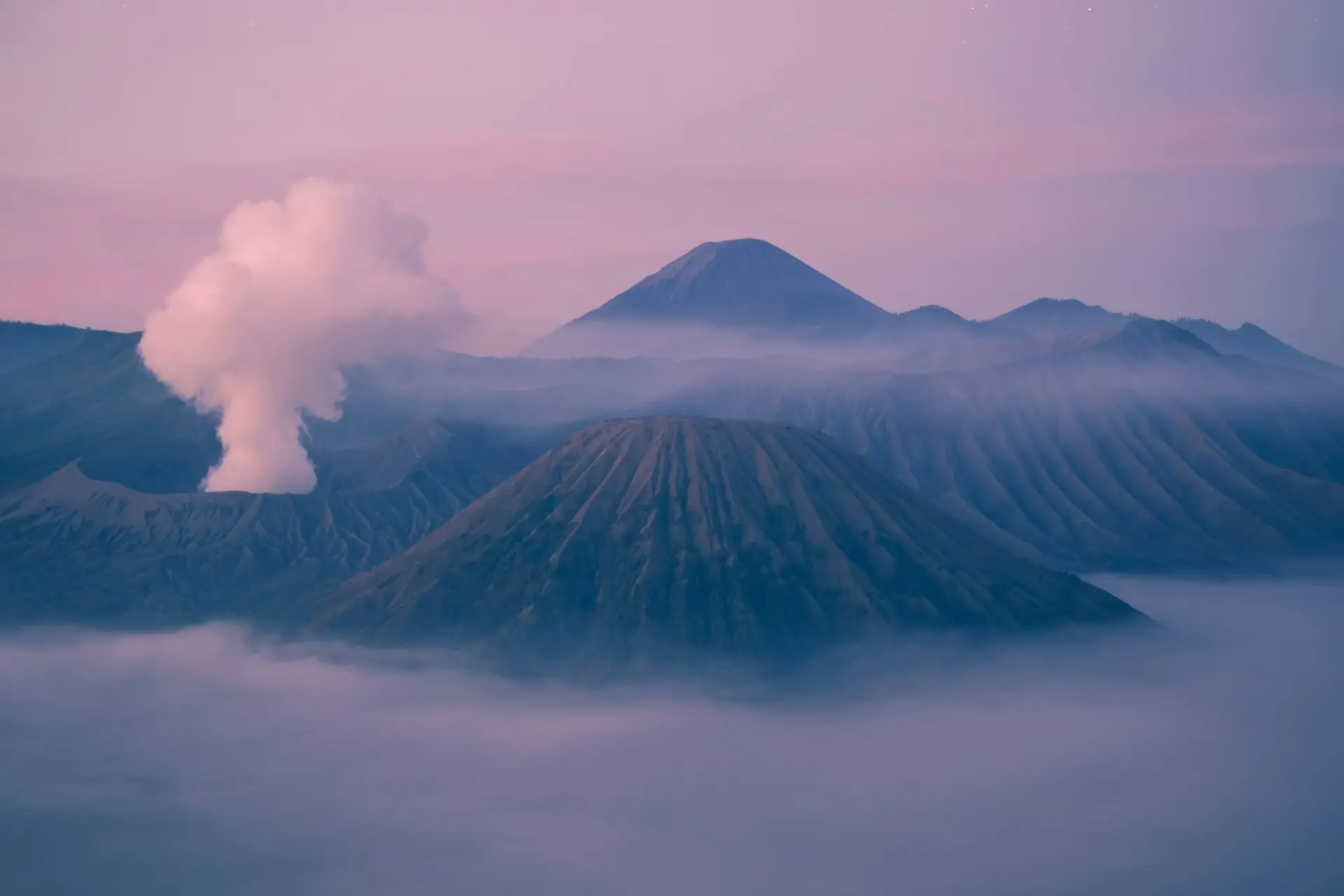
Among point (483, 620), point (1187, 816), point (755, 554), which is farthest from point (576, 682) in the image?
point (1187, 816)

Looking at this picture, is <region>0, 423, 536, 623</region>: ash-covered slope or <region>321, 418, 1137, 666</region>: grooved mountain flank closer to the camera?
<region>321, 418, 1137, 666</region>: grooved mountain flank

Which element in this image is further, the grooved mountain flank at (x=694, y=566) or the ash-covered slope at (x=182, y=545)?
the ash-covered slope at (x=182, y=545)

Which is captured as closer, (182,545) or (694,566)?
(694,566)

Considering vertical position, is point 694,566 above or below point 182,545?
above

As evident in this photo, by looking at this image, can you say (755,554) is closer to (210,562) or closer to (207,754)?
(207,754)
